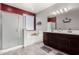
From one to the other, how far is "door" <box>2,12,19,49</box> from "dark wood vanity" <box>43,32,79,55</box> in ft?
4.84

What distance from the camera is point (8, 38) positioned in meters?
3.09

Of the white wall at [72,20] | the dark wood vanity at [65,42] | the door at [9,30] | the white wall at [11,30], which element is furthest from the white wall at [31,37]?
the white wall at [72,20]

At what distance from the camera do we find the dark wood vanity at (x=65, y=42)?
2320 millimetres

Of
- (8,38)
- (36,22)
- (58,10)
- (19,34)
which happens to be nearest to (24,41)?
(19,34)

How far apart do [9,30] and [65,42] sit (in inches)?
83.0

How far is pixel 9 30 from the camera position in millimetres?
3119

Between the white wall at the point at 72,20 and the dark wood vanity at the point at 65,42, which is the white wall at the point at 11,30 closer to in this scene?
the dark wood vanity at the point at 65,42

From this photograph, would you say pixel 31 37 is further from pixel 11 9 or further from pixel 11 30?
pixel 11 9

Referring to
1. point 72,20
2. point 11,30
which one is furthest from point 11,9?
point 72,20

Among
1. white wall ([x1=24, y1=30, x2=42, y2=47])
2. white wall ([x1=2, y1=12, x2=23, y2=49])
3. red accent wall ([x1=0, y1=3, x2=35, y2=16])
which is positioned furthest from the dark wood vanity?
red accent wall ([x1=0, y1=3, x2=35, y2=16])

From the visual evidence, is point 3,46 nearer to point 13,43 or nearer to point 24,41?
point 13,43

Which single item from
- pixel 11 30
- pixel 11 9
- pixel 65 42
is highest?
pixel 11 9

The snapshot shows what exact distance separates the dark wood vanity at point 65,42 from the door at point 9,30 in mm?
1476
